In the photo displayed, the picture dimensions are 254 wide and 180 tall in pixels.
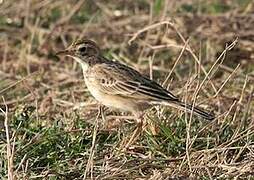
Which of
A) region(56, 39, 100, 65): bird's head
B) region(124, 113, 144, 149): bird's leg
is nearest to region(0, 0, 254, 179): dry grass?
region(124, 113, 144, 149): bird's leg

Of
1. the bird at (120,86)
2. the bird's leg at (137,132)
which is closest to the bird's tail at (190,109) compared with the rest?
the bird at (120,86)

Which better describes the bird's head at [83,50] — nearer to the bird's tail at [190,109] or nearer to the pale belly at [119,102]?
the pale belly at [119,102]

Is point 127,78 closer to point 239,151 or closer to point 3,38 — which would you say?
point 239,151

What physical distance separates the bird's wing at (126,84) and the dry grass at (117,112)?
0.64 feet

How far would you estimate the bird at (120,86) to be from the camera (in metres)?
6.77

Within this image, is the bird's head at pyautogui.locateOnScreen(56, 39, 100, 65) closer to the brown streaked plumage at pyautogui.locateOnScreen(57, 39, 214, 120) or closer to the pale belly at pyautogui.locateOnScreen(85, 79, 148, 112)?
the brown streaked plumage at pyautogui.locateOnScreen(57, 39, 214, 120)

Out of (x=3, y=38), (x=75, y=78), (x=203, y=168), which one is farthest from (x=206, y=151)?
(x=3, y=38)

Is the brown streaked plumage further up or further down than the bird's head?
further down

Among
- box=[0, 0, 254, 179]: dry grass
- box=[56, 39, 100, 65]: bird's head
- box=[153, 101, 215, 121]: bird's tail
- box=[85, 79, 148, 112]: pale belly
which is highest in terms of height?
box=[56, 39, 100, 65]: bird's head

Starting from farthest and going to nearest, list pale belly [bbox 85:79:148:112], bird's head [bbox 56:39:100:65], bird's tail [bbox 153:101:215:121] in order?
1. bird's head [bbox 56:39:100:65]
2. pale belly [bbox 85:79:148:112]
3. bird's tail [bbox 153:101:215:121]

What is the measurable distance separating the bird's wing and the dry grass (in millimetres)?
195

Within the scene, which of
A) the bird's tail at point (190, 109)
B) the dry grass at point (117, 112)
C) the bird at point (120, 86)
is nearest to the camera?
the dry grass at point (117, 112)

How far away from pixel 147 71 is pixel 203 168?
3230mm

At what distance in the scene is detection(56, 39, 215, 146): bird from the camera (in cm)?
677
